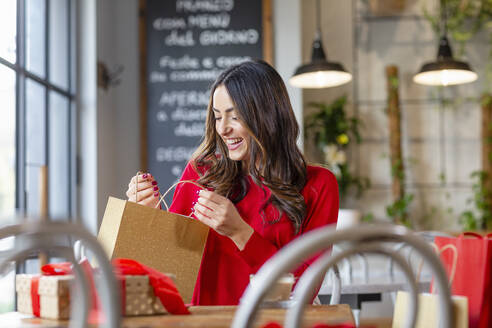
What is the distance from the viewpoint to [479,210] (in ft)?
16.8

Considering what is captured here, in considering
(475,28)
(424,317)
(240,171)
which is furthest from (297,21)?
(424,317)

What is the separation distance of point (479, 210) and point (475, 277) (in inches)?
138

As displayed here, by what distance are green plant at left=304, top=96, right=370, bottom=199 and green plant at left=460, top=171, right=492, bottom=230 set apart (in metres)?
0.88

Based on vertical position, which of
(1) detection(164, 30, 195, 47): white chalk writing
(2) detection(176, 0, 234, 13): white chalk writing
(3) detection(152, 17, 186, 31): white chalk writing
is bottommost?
(1) detection(164, 30, 195, 47): white chalk writing

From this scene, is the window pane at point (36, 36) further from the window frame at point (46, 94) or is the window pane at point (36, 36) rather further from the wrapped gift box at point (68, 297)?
the wrapped gift box at point (68, 297)

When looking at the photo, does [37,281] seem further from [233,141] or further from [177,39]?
[177,39]

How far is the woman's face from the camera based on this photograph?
177cm

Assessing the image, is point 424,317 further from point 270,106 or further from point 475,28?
point 475,28

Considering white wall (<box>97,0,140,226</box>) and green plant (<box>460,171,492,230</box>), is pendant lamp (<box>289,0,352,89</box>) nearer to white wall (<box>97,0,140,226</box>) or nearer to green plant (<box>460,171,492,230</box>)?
white wall (<box>97,0,140,226</box>)

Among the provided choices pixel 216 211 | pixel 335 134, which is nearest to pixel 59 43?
pixel 335 134

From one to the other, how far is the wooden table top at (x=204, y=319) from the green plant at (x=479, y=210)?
4.09 m

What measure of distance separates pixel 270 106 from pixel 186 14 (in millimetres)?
3144

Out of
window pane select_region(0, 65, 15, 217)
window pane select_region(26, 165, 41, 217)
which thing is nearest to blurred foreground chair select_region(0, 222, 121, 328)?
window pane select_region(0, 65, 15, 217)

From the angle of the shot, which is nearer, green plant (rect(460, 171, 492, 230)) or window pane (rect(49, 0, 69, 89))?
window pane (rect(49, 0, 69, 89))
